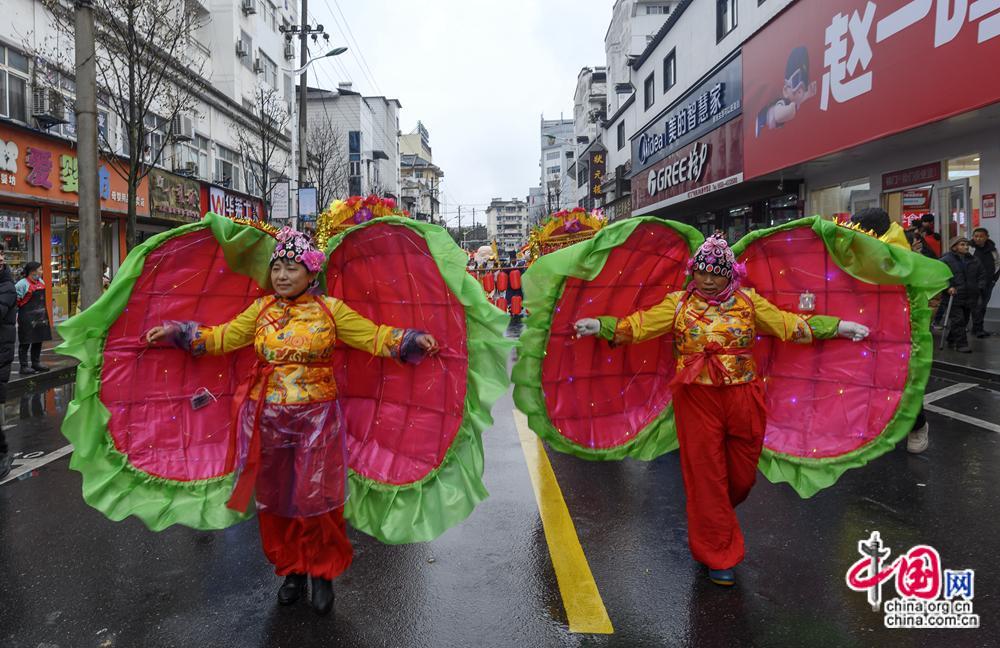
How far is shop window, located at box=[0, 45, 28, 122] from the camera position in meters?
13.8

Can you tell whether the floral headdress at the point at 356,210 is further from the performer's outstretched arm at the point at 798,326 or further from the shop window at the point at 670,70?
the shop window at the point at 670,70

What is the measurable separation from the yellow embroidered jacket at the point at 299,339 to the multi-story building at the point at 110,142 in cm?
1156

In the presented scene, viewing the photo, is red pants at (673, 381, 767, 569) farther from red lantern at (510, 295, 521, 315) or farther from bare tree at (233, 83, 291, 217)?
bare tree at (233, 83, 291, 217)

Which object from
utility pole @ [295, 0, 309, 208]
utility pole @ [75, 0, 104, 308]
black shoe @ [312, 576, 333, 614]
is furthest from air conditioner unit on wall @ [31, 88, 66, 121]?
black shoe @ [312, 576, 333, 614]

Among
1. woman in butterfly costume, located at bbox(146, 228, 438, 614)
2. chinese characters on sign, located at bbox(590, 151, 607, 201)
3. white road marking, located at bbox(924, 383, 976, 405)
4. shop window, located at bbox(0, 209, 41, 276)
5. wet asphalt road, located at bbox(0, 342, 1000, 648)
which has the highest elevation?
chinese characters on sign, located at bbox(590, 151, 607, 201)

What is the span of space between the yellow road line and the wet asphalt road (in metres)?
0.05

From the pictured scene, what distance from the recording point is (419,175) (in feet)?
325

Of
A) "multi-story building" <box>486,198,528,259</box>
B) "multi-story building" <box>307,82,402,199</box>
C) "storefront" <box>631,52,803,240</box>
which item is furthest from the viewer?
"multi-story building" <box>486,198,528,259</box>

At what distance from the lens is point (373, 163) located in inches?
2365

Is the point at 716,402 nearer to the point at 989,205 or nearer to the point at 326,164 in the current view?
the point at 989,205

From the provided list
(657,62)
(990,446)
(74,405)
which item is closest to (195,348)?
(74,405)

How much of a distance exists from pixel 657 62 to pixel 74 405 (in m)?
26.6

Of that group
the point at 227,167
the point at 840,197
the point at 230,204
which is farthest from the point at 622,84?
the point at 840,197

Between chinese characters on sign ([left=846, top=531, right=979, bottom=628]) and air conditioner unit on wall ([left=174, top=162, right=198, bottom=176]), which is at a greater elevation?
air conditioner unit on wall ([left=174, top=162, right=198, bottom=176])
